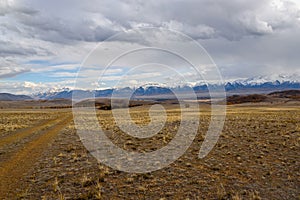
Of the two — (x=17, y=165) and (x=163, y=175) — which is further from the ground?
(x=17, y=165)

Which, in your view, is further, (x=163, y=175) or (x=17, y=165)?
(x=17, y=165)

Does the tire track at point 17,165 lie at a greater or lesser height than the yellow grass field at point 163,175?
greater

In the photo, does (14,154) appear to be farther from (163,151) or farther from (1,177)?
(163,151)

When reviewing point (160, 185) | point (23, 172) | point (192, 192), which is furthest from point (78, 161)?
point (192, 192)

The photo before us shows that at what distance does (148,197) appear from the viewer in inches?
446

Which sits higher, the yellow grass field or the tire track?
the tire track

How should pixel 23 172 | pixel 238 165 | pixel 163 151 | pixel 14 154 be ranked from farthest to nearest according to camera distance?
pixel 163 151 < pixel 14 154 < pixel 238 165 < pixel 23 172

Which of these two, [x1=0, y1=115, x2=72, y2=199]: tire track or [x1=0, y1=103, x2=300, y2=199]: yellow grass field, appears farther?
[x1=0, y1=115, x2=72, y2=199]: tire track

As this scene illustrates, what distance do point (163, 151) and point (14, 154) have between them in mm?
9206

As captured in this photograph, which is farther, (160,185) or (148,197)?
(160,185)

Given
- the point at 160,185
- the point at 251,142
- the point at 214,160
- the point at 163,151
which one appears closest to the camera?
the point at 160,185

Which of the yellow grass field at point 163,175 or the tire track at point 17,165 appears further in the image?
the tire track at point 17,165

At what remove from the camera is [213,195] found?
37.8 feet

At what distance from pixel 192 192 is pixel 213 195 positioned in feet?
2.73
